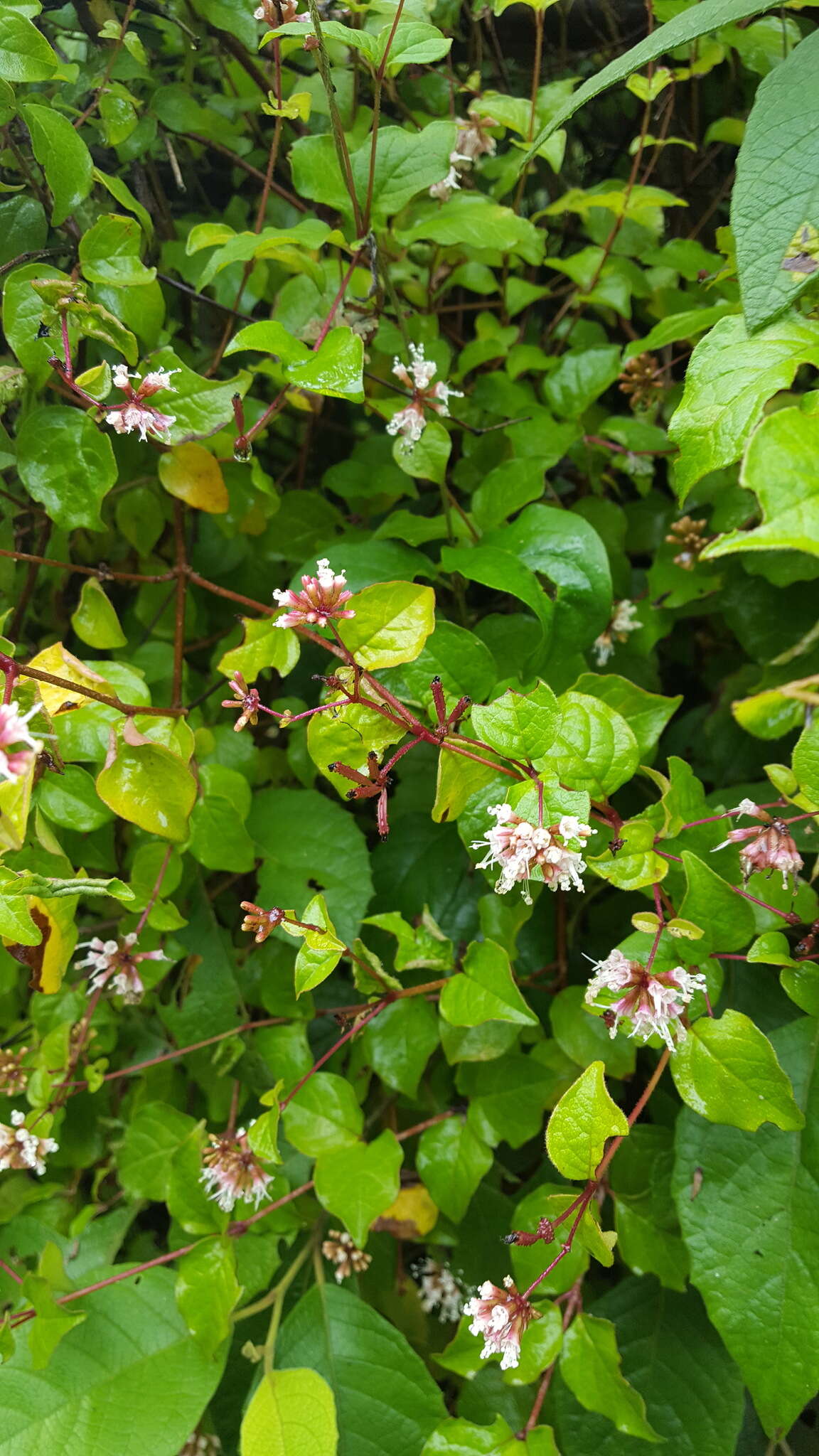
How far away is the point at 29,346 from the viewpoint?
0.67 metres

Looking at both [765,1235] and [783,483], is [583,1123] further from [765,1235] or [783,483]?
→ [783,483]

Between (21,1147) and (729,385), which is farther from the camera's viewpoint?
(21,1147)

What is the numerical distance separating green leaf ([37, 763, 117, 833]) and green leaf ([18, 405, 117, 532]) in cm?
20

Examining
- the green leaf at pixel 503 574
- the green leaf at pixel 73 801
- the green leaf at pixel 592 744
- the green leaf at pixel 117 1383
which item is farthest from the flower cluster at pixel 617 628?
the green leaf at pixel 117 1383

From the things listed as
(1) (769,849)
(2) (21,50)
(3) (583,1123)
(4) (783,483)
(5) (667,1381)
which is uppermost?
(2) (21,50)

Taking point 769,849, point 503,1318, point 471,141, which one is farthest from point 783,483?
point 471,141

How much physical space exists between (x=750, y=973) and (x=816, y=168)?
560mm

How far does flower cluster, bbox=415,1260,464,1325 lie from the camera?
2.93 ft

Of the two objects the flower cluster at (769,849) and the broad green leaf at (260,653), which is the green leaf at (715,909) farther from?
the broad green leaf at (260,653)

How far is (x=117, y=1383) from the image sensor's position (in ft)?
2.53

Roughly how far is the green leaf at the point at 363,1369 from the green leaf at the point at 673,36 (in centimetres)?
94

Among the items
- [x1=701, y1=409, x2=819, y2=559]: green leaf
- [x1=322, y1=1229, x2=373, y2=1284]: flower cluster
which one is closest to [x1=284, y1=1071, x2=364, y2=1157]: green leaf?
[x1=322, y1=1229, x2=373, y2=1284]: flower cluster

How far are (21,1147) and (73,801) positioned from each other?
1.12 feet

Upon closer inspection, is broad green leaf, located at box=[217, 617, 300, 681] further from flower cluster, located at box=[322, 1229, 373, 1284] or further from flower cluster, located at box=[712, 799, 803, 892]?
flower cluster, located at box=[322, 1229, 373, 1284]
